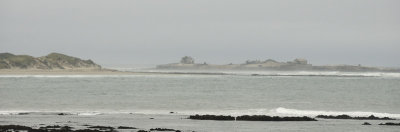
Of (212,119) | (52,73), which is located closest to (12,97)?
(212,119)

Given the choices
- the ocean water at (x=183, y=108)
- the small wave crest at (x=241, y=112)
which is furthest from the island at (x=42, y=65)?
the small wave crest at (x=241, y=112)

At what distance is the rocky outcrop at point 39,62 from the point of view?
140 meters

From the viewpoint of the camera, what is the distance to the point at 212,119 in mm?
42875

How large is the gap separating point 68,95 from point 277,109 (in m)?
25.3

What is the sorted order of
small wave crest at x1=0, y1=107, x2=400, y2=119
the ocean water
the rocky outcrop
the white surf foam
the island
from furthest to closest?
the rocky outcrop, the island, the white surf foam, small wave crest at x1=0, y1=107, x2=400, y2=119, the ocean water

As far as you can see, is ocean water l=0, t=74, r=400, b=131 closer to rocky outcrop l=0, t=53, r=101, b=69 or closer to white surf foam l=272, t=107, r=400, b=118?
white surf foam l=272, t=107, r=400, b=118

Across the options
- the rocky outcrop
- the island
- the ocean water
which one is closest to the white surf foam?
the ocean water

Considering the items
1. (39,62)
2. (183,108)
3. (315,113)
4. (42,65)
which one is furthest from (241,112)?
(42,65)

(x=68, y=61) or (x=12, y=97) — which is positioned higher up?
(x=68, y=61)

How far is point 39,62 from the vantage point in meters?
144

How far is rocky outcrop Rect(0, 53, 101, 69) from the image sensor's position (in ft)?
460

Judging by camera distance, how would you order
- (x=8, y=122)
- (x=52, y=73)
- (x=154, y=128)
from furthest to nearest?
1. (x=52, y=73)
2. (x=8, y=122)
3. (x=154, y=128)

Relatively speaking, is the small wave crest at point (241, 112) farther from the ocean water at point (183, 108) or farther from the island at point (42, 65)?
the island at point (42, 65)

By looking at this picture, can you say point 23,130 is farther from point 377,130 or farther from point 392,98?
point 392,98
